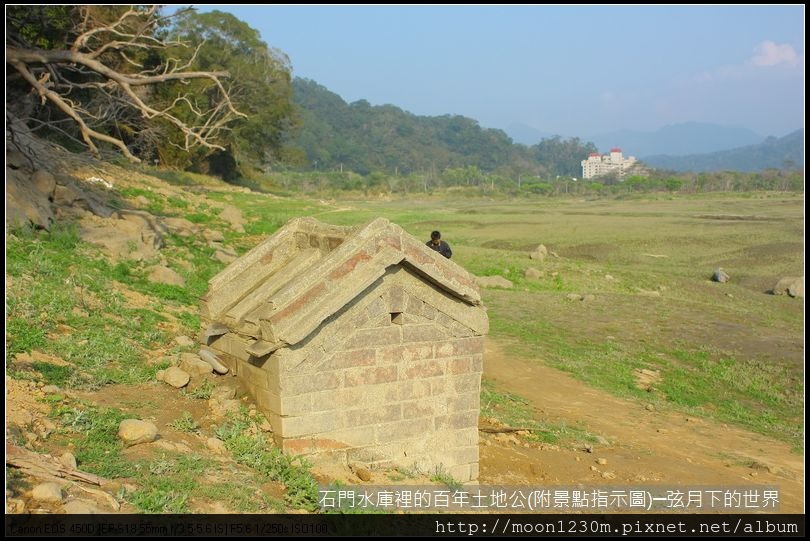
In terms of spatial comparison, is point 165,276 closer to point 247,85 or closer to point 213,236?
point 213,236

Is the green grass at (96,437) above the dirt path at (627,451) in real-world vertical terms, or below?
above

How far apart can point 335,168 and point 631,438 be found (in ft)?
389

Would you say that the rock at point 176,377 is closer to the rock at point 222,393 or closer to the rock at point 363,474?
the rock at point 222,393

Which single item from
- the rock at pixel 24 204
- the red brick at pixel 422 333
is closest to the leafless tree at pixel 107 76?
the rock at pixel 24 204

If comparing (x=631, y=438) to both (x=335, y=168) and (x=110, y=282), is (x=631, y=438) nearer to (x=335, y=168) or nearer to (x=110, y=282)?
(x=110, y=282)

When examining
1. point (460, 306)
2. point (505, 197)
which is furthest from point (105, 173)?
point (505, 197)

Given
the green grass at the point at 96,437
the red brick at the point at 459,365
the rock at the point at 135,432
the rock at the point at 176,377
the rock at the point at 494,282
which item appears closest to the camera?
the green grass at the point at 96,437

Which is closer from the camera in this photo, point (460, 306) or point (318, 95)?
point (460, 306)

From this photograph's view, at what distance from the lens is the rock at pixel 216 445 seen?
20.8ft

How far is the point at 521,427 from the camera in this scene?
9.55 meters

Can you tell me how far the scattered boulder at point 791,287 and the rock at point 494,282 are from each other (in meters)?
9.40

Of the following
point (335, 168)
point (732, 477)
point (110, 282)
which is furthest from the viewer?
point (335, 168)

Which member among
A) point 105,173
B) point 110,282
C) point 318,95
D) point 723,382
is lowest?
point 723,382

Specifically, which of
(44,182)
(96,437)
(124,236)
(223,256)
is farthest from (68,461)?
(223,256)
